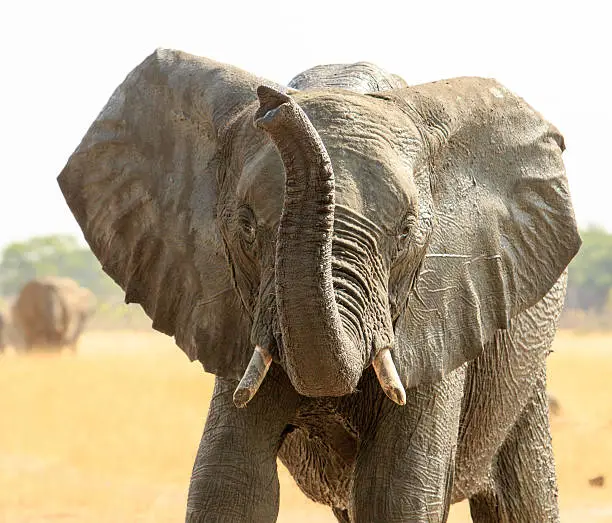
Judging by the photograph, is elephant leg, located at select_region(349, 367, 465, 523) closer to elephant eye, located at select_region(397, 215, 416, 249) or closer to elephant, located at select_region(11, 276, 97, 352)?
elephant eye, located at select_region(397, 215, 416, 249)

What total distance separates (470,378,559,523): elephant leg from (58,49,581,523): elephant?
23cm

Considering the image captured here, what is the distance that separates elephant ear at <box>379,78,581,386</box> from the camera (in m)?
3.58

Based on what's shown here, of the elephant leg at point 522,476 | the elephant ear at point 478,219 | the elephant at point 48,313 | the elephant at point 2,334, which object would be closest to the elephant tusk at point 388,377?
the elephant ear at point 478,219

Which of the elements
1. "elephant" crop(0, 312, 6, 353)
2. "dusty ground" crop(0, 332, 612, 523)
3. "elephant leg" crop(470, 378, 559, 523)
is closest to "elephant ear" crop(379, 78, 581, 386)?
"elephant leg" crop(470, 378, 559, 523)

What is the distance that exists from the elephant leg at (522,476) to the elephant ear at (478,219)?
0.87 m

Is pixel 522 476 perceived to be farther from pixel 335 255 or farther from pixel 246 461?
pixel 335 255

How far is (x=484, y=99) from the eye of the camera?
12.7 feet

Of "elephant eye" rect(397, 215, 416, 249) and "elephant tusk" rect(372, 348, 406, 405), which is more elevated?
"elephant eye" rect(397, 215, 416, 249)

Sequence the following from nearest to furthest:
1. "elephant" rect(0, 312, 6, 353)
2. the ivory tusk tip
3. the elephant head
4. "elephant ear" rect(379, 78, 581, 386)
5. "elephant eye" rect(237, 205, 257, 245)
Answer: the elephant head < the ivory tusk tip < "elephant eye" rect(237, 205, 257, 245) < "elephant ear" rect(379, 78, 581, 386) < "elephant" rect(0, 312, 6, 353)

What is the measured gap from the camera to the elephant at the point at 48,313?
2366cm

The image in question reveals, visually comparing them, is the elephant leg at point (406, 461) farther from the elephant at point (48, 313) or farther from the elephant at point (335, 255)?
the elephant at point (48, 313)

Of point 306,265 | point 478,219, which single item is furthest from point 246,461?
point 478,219

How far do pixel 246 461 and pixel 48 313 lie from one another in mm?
20621

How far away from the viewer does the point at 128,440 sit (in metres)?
12.8
